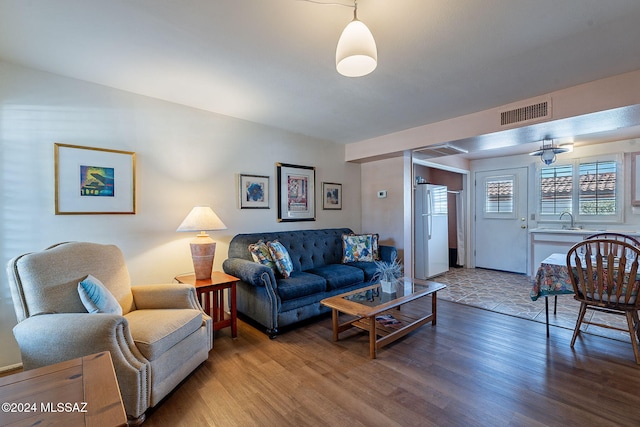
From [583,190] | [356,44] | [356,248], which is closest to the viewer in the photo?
[356,44]

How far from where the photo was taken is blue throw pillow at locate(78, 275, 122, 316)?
175cm

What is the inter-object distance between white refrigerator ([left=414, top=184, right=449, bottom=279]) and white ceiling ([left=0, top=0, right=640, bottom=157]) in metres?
2.07

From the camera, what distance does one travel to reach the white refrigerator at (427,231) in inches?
185

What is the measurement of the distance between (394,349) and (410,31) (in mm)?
2489

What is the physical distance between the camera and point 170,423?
1576mm

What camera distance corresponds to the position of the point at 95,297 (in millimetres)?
1767

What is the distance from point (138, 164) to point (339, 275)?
7.92 ft

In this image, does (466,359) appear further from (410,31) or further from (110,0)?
(110,0)

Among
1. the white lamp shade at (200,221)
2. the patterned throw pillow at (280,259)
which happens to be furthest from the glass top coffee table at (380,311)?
the white lamp shade at (200,221)

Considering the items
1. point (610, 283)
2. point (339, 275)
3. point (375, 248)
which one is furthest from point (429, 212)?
point (610, 283)

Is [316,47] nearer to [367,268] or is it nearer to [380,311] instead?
[380,311]

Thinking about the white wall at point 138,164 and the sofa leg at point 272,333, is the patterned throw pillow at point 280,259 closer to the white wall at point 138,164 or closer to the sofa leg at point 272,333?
the sofa leg at point 272,333

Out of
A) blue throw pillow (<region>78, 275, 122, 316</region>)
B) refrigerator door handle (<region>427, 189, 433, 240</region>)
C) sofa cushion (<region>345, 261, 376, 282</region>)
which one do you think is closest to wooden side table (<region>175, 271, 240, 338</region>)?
blue throw pillow (<region>78, 275, 122, 316</region>)

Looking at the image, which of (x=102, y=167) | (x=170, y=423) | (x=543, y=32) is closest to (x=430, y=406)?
(x=170, y=423)
